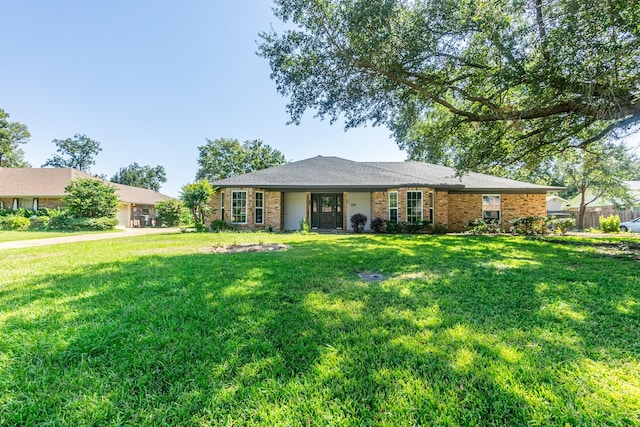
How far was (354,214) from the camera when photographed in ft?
50.5

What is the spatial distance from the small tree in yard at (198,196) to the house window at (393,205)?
977cm

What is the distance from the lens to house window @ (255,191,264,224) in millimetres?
14945

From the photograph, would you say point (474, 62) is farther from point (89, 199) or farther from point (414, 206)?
point (89, 199)

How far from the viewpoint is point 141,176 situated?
177 feet

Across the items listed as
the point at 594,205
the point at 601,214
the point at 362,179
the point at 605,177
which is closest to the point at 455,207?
the point at 362,179

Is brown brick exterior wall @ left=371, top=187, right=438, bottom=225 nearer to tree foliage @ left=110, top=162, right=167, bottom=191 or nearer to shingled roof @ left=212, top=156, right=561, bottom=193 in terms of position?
shingled roof @ left=212, top=156, right=561, bottom=193

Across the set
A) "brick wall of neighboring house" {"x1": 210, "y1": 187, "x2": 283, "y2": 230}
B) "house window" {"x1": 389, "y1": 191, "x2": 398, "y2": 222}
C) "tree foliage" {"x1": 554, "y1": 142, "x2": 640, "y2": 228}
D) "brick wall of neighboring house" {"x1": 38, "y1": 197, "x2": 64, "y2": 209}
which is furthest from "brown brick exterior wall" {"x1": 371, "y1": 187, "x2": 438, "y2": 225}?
"brick wall of neighboring house" {"x1": 38, "y1": 197, "x2": 64, "y2": 209}

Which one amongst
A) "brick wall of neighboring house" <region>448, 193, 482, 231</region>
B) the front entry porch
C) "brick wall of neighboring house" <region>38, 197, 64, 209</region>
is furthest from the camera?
"brick wall of neighboring house" <region>38, 197, 64, 209</region>

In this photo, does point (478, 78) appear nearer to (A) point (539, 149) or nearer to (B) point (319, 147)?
(A) point (539, 149)

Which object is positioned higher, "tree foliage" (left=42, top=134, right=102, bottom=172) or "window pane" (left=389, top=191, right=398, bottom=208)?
"tree foliage" (left=42, top=134, right=102, bottom=172)

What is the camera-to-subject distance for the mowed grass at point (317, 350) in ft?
5.34

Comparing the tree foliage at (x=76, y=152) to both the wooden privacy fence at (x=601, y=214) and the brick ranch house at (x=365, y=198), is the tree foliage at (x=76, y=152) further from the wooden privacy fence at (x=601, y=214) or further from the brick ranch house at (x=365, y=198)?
the wooden privacy fence at (x=601, y=214)

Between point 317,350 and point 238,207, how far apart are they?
534 inches

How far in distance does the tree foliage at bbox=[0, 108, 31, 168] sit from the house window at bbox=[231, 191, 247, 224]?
37703 mm
